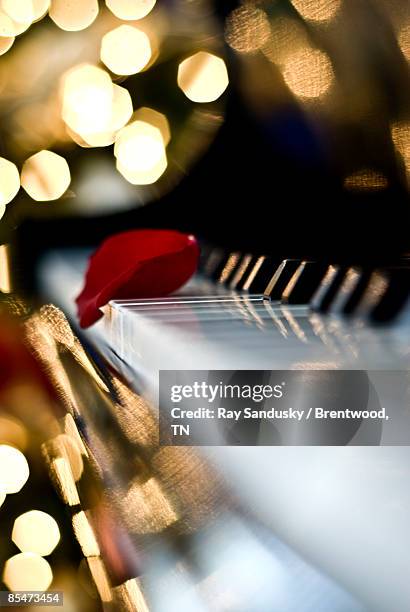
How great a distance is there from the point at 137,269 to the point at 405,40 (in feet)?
0.94

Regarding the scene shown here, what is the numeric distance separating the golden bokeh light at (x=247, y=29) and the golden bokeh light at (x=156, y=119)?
0.15 m

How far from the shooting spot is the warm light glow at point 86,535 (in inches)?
9.5

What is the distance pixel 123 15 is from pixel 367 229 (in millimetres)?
528

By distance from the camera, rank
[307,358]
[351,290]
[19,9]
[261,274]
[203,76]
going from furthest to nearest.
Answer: [203,76], [19,9], [261,274], [351,290], [307,358]

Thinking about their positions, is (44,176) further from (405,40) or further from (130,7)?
(405,40)

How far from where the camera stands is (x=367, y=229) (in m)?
0.44

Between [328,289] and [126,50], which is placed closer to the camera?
[328,289]

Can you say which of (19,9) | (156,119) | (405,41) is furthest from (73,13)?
(405,41)

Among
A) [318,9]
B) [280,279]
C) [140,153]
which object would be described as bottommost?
[140,153]

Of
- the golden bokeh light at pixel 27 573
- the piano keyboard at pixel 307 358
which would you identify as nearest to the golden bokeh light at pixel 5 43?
the piano keyboard at pixel 307 358

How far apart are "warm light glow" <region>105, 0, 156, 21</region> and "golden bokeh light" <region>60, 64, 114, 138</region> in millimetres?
81

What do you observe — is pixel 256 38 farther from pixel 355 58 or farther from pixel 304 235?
pixel 304 235

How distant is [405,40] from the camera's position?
526 mm

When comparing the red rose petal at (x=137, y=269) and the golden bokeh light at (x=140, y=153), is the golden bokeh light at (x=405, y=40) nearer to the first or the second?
the red rose petal at (x=137, y=269)
